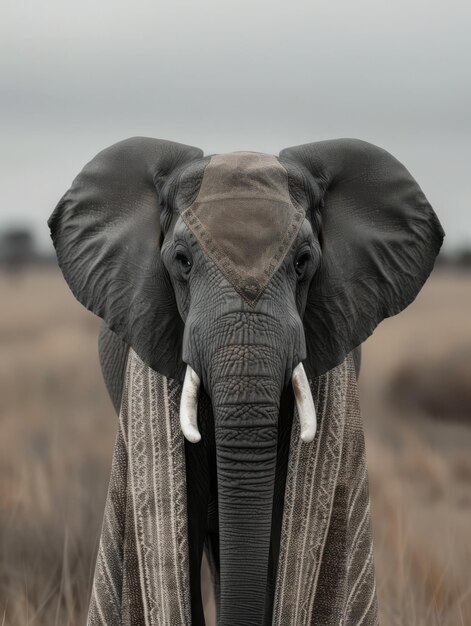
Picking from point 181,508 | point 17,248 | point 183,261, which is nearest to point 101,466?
point 181,508

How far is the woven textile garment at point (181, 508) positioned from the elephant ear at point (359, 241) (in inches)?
6.7

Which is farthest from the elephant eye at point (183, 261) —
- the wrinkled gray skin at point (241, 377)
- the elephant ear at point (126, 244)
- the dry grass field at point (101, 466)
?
the dry grass field at point (101, 466)

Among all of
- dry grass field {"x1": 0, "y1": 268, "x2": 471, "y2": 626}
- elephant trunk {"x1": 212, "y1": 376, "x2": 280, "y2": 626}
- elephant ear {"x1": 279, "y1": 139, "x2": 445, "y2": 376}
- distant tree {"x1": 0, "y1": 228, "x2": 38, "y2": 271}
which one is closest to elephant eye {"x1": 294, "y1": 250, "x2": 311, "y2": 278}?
elephant ear {"x1": 279, "y1": 139, "x2": 445, "y2": 376}

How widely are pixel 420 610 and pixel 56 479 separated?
2212 millimetres

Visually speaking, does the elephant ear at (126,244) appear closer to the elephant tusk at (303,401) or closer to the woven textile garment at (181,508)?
the woven textile garment at (181,508)

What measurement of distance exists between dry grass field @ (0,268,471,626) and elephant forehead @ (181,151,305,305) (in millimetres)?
1584

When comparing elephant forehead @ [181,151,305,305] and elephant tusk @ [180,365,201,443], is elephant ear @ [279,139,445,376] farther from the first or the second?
elephant tusk @ [180,365,201,443]

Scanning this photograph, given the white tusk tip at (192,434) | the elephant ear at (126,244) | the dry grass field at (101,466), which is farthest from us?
the dry grass field at (101,466)

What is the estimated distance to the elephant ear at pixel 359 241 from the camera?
3643mm

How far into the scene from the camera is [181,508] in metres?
3.71

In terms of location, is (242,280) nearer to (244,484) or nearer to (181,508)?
(244,484)

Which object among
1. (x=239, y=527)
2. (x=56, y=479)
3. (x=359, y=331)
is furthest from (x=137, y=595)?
(x=56, y=479)

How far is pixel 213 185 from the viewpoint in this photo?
342 centimetres

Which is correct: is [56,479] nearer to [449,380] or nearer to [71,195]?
[71,195]
